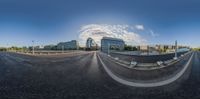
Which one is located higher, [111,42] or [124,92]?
[111,42]

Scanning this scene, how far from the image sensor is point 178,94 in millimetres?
8234

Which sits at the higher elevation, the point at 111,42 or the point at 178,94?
the point at 111,42

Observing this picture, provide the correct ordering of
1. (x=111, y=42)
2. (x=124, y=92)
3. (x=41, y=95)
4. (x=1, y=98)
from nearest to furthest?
(x=1, y=98)
(x=41, y=95)
(x=124, y=92)
(x=111, y=42)

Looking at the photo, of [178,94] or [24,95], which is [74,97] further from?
[178,94]

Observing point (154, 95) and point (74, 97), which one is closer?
point (74, 97)

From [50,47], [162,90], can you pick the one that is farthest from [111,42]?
[50,47]

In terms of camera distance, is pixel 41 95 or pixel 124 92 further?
pixel 124 92

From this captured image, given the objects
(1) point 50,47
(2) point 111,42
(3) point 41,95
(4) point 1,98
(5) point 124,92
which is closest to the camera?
(4) point 1,98

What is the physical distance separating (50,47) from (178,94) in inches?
2308

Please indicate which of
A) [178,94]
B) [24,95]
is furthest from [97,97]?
[178,94]

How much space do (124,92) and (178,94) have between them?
1.96 m

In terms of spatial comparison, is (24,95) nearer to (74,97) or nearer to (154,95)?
(74,97)

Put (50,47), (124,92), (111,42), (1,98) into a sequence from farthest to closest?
(50,47) → (111,42) → (124,92) → (1,98)

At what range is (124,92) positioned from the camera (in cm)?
862
